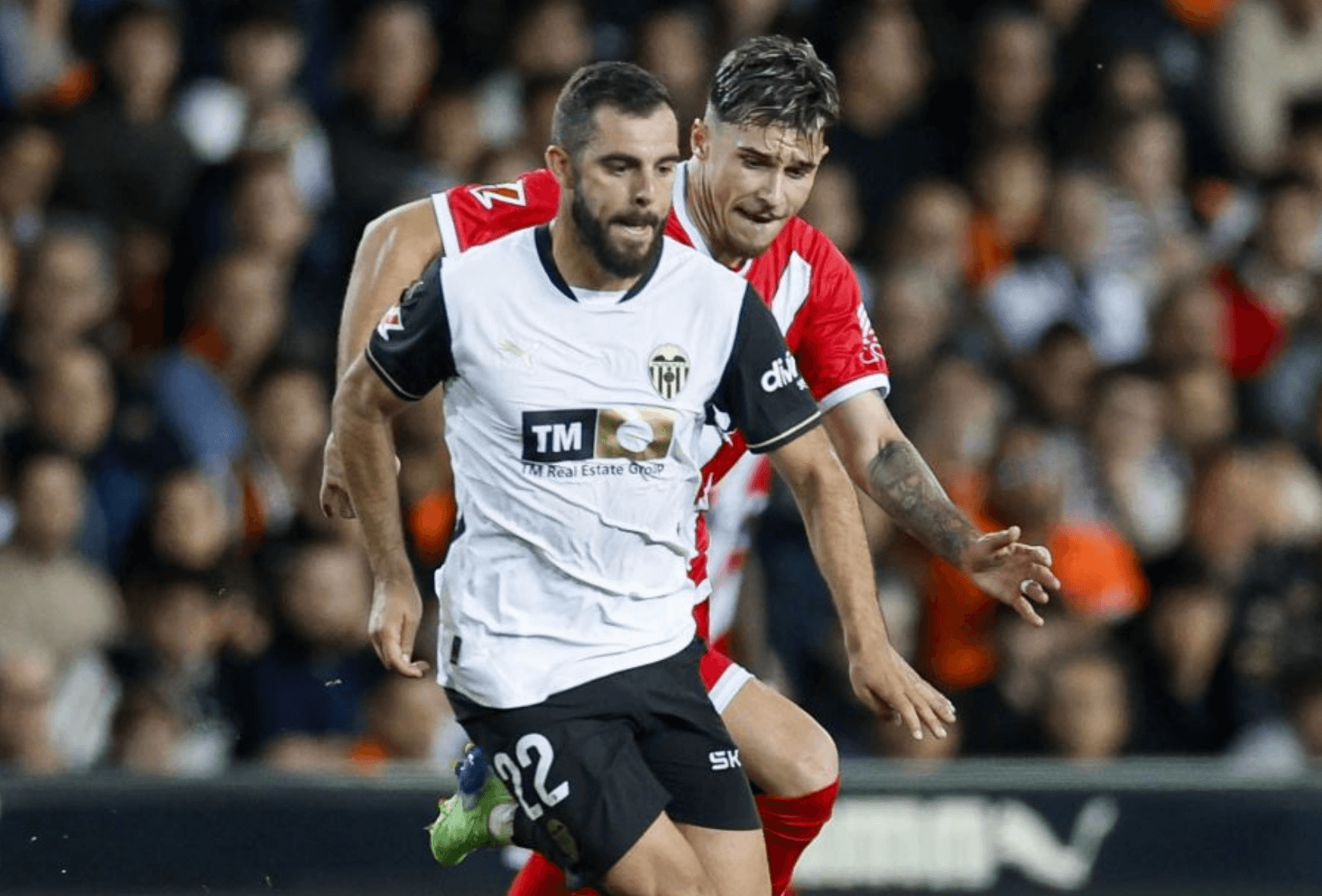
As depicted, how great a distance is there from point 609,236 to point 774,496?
4435 millimetres

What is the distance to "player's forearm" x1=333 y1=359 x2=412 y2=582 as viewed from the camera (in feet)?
18.9

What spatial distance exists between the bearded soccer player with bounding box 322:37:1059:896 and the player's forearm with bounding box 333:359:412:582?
173 millimetres

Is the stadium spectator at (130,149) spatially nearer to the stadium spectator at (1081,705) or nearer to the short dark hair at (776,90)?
the stadium spectator at (1081,705)

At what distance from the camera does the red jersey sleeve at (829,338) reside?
6.43m

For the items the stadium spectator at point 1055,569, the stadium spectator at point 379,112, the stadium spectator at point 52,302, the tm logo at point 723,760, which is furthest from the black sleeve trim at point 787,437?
the stadium spectator at point 379,112

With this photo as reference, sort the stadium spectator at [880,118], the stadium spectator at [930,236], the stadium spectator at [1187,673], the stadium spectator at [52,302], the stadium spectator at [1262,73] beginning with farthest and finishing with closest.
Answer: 1. the stadium spectator at [1262,73]
2. the stadium spectator at [880,118]
3. the stadium spectator at [930,236]
4. the stadium spectator at [1187,673]
5. the stadium spectator at [52,302]

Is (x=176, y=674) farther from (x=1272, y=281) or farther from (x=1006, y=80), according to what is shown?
(x=1272, y=281)

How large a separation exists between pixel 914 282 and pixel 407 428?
230 cm

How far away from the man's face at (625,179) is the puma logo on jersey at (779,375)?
1.41 feet

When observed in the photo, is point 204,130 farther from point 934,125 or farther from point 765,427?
point 765,427

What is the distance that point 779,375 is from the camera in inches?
228

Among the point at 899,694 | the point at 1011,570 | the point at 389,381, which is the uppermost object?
the point at 389,381

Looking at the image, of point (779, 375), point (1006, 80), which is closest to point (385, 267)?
point (779, 375)

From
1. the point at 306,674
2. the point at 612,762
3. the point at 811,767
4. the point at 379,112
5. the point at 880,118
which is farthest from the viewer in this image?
the point at 880,118
